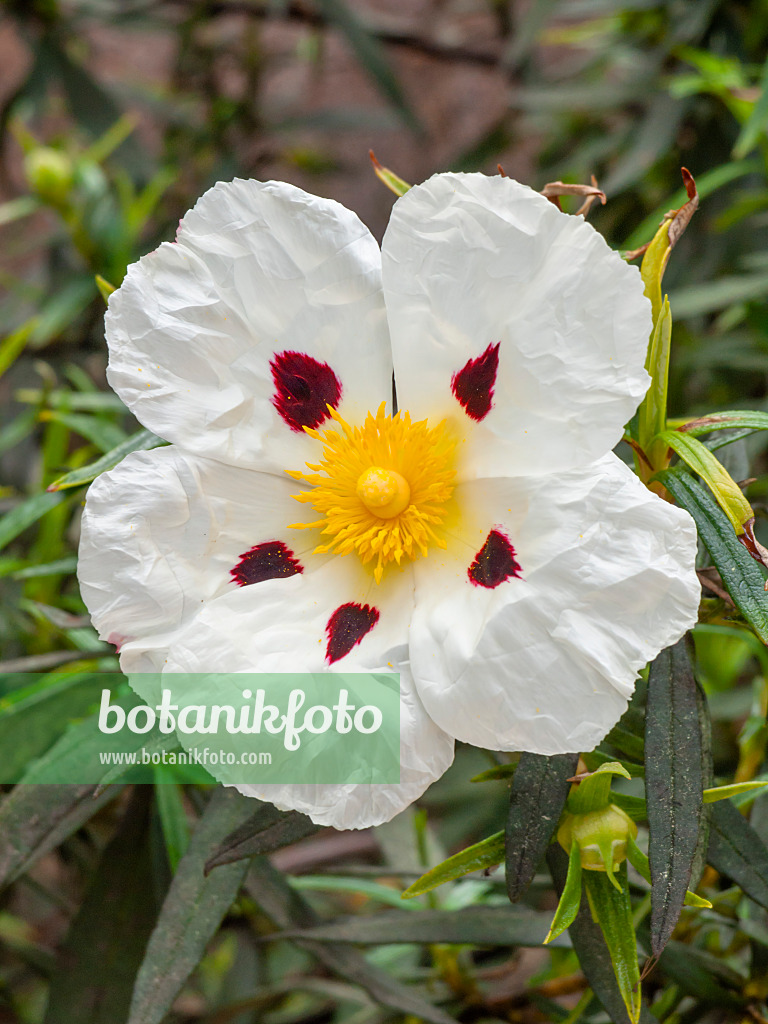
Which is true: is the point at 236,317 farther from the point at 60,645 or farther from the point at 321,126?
the point at 321,126

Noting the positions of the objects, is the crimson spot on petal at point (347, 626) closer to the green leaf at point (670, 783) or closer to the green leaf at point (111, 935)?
the green leaf at point (670, 783)

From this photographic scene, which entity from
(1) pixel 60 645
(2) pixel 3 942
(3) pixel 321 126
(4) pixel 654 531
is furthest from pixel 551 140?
(2) pixel 3 942

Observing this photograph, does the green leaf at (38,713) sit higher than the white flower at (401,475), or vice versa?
the white flower at (401,475)

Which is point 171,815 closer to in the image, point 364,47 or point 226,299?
Answer: point 226,299

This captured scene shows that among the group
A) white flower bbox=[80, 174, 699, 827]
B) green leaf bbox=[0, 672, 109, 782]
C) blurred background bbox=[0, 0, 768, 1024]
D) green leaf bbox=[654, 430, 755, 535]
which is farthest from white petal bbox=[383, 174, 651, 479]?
green leaf bbox=[0, 672, 109, 782]

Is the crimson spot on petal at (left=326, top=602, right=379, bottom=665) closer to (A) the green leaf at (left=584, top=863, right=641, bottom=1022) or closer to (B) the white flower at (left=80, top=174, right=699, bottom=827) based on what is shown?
(B) the white flower at (left=80, top=174, right=699, bottom=827)

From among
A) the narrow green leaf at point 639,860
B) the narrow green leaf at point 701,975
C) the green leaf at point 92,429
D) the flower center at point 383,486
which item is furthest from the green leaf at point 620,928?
the green leaf at point 92,429
